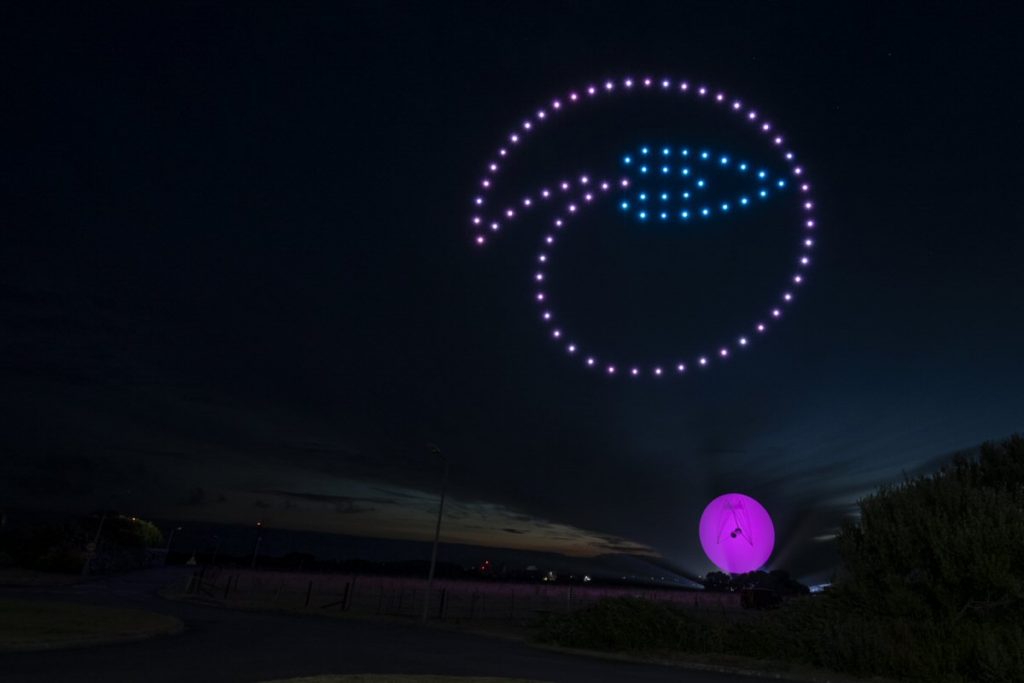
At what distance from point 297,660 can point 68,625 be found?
29.4 feet

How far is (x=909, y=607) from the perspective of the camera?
788 inches

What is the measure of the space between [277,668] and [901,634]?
1630cm

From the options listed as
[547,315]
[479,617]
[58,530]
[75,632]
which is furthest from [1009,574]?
[58,530]

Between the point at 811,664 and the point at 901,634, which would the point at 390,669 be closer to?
the point at 811,664

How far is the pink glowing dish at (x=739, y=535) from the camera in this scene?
4953 centimetres

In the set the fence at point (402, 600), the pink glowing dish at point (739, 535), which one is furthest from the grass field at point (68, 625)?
the pink glowing dish at point (739, 535)

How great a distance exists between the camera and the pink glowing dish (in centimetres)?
4953

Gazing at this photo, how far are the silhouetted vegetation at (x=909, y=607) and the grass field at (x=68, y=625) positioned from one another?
1407cm

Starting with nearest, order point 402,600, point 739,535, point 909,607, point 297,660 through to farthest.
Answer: point 297,660
point 909,607
point 739,535
point 402,600

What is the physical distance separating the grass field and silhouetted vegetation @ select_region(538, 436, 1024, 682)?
14.1 m

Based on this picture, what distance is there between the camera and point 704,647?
2358 cm

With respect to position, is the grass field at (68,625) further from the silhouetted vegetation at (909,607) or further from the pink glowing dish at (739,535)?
the pink glowing dish at (739,535)

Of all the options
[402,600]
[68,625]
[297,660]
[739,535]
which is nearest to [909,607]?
[297,660]

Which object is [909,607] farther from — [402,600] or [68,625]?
[402,600]
